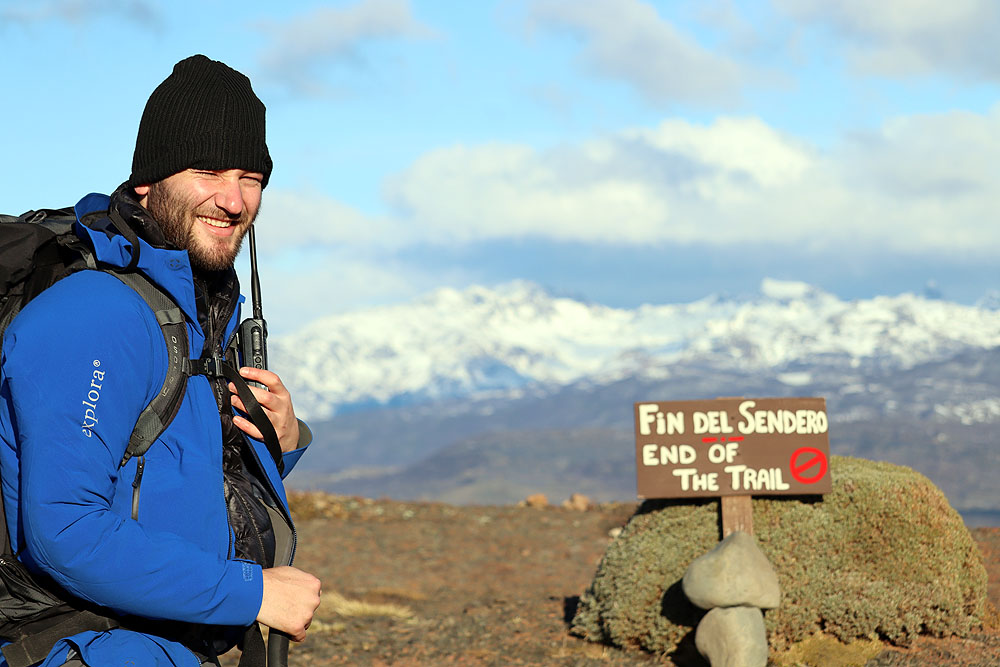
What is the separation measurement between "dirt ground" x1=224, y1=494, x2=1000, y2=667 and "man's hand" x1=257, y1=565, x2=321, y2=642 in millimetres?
5898

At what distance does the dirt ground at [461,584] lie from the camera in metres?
8.66

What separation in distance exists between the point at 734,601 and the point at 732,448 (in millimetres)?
1631

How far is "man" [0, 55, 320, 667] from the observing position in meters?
2.23

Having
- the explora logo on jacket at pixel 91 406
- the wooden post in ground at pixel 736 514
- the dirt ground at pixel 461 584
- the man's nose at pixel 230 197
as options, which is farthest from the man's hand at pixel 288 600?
the wooden post in ground at pixel 736 514

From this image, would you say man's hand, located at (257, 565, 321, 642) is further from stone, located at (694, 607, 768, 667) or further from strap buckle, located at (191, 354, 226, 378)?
stone, located at (694, 607, 768, 667)

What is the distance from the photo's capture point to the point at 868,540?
27.2ft

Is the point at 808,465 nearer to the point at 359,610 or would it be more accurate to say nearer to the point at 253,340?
the point at 359,610

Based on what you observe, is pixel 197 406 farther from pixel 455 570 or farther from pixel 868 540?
pixel 455 570

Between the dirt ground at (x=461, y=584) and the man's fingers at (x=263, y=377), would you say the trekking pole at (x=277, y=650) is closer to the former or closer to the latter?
the man's fingers at (x=263, y=377)

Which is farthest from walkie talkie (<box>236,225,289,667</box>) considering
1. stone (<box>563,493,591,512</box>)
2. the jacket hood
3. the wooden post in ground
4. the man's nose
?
stone (<box>563,493,591,512</box>)

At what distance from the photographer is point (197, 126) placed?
270 centimetres

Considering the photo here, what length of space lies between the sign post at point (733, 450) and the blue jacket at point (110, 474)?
6.56m

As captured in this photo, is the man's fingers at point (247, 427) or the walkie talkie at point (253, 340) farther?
the walkie talkie at point (253, 340)

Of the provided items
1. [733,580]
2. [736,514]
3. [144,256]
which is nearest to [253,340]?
[144,256]
